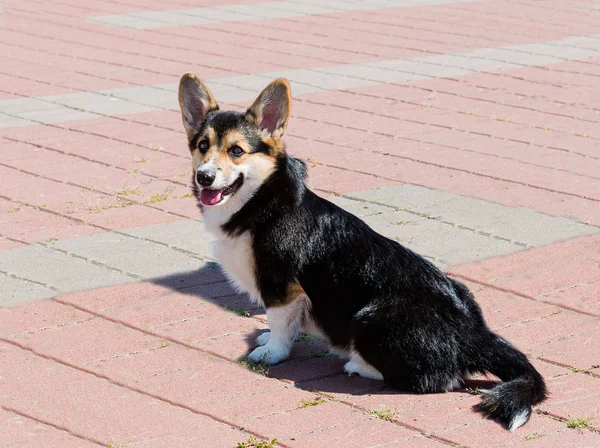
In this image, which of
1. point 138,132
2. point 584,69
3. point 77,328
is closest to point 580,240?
point 77,328

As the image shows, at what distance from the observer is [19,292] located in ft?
18.7

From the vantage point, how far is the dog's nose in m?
4.81

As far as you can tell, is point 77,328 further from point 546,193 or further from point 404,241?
point 546,193

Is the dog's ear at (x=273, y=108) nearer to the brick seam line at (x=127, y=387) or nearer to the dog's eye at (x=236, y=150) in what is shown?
the dog's eye at (x=236, y=150)

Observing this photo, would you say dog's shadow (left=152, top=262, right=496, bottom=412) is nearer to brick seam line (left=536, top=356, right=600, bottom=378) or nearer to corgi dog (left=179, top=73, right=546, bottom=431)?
corgi dog (left=179, top=73, right=546, bottom=431)

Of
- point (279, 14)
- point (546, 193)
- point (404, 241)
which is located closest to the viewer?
→ point (404, 241)

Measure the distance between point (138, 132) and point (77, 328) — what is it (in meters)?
3.84

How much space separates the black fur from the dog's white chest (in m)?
0.04

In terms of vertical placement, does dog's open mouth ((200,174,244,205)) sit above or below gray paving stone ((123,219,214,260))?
above

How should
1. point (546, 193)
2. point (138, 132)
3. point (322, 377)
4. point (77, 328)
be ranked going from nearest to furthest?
point (322, 377) < point (77, 328) < point (546, 193) < point (138, 132)

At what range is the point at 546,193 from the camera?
762 centimetres

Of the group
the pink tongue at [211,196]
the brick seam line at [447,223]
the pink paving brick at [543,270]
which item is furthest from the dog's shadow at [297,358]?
the brick seam line at [447,223]

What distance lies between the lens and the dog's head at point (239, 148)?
16.0ft

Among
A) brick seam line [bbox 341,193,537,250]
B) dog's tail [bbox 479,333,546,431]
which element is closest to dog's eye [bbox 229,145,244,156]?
dog's tail [bbox 479,333,546,431]
